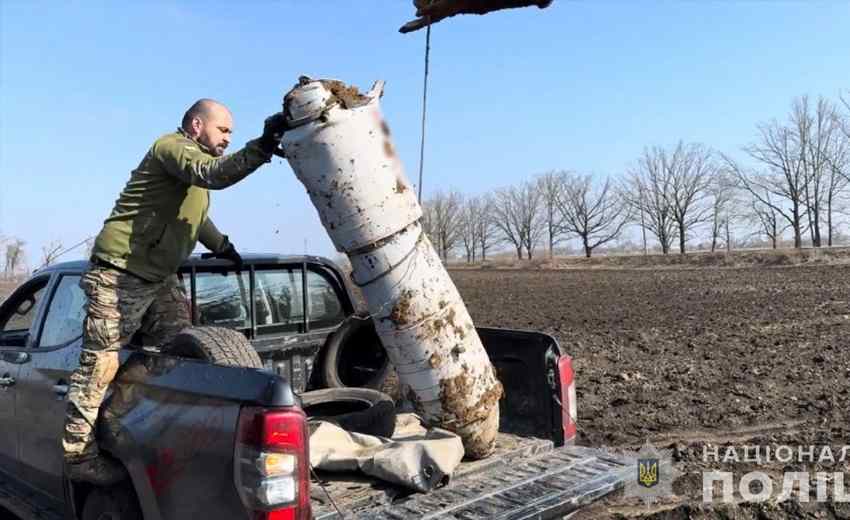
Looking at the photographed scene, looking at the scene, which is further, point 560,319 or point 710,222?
point 710,222

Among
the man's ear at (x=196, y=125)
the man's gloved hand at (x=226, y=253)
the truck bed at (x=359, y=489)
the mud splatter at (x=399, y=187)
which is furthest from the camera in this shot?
the man's gloved hand at (x=226, y=253)

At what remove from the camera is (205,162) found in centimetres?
304

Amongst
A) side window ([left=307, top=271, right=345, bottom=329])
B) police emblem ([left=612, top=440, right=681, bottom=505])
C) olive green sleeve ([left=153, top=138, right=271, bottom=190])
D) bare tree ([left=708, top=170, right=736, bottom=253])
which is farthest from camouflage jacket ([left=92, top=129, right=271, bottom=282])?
bare tree ([left=708, top=170, right=736, bottom=253])

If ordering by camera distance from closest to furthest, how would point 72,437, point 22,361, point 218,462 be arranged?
point 218,462 < point 72,437 < point 22,361

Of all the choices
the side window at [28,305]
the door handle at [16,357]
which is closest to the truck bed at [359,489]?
the door handle at [16,357]

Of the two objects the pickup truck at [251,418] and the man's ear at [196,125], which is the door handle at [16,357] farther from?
the man's ear at [196,125]

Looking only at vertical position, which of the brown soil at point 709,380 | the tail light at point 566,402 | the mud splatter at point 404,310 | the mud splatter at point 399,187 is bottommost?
the brown soil at point 709,380

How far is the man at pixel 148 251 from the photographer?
3023 millimetres

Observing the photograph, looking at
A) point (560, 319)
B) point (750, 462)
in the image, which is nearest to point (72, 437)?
point (750, 462)

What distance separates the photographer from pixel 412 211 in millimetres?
3059

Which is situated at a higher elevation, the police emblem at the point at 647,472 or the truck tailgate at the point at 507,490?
the truck tailgate at the point at 507,490

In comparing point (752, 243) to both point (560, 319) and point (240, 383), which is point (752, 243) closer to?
point (560, 319)

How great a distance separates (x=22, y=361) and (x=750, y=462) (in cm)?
500

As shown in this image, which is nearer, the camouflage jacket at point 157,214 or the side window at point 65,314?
the camouflage jacket at point 157,214
